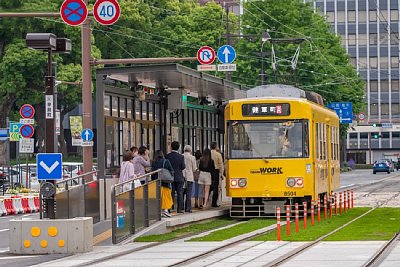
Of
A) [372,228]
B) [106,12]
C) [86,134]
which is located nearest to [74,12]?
[106,12]

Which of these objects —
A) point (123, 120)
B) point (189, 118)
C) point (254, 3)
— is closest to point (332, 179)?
point (189, 118)

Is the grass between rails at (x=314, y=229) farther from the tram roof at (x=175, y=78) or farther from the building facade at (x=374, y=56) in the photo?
the building facade at (x=374, y=56)

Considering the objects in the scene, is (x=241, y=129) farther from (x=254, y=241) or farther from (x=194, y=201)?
(x=254, y=241)

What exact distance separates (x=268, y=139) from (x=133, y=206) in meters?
7.99

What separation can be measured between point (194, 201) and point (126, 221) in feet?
33.1

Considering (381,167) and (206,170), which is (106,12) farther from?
(381,167)

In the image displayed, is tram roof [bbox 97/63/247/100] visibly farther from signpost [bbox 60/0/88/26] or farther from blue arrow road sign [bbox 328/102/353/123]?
blue arrow road sign [bbox 328/102/353/123]

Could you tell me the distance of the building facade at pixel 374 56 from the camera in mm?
145500

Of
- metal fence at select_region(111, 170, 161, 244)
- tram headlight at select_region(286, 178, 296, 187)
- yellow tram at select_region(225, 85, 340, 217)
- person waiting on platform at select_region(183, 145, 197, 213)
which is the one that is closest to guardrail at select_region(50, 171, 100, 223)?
metal fence at select_region(111, 170, 161, 244)

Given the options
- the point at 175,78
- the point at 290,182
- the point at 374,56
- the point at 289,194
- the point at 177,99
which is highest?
the point at 374,56

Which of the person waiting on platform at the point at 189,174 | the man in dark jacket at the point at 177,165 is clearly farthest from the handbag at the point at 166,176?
the person waiting on platform at the point at 189,174

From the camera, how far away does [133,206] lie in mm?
23859

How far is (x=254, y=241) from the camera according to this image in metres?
23.0

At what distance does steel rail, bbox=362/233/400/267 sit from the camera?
692 inches
